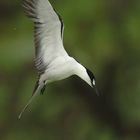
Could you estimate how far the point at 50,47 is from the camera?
2.91 meters

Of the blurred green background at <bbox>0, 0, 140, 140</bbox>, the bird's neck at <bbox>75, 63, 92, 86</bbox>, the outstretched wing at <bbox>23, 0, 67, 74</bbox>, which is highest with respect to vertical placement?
the outstretched wing at <bbox>23, 0, 67, 74</bbox>

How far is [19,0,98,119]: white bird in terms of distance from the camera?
2.73m

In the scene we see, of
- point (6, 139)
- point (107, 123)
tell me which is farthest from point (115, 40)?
point (6, 139)

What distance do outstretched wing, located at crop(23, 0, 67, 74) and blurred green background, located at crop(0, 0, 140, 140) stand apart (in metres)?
1.78

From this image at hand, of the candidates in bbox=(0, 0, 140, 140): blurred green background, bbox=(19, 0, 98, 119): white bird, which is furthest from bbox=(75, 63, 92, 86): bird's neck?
bbox=(0, 0, 140, 140): blurred green background

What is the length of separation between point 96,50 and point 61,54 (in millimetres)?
2130

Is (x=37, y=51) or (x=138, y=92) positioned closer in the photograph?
(x=37, y=51)

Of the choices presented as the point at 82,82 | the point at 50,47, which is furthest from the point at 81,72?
the point at 82,82

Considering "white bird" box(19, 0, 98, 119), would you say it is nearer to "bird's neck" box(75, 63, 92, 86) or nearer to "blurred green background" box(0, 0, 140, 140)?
"bird's neck" box(75, 63, 92, 86)

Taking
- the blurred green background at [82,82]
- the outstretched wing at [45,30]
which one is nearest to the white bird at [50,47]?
the outstretched wing at [45,30]

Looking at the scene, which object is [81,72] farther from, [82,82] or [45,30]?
[82,82]

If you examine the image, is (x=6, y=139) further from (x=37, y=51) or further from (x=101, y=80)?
(x=37, y=51)

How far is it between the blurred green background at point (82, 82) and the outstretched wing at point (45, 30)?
1778mm

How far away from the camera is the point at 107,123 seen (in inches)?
202
